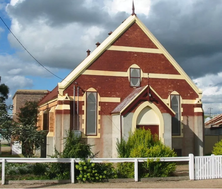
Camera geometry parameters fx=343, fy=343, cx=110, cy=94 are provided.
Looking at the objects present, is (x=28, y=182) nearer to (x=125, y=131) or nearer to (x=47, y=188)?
(x=47, y=188)

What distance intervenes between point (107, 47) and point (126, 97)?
3774 millimetres

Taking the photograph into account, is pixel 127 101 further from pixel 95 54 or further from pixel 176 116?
pixel 176 116

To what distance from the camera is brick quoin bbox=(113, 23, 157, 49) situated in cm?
2469

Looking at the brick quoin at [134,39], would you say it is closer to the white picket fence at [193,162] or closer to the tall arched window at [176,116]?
the tall arched window at [176,116]

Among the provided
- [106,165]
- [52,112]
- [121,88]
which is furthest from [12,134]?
[121,88]

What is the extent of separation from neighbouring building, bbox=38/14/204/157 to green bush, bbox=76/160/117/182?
634 centimetres

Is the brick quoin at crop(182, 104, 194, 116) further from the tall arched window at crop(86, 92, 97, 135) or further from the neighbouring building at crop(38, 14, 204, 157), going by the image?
the tall arched window at crop(86, 92, 97, 135)

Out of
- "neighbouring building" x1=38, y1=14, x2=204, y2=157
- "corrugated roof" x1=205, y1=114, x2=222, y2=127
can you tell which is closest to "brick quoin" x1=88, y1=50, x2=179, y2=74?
"neighbouring building" x1=38, y1=14, x2=204, y2=157

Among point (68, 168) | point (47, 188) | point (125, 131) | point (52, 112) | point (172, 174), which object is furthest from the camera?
point (52, 112)

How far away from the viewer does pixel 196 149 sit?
2559cm

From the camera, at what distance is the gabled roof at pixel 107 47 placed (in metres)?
23.0

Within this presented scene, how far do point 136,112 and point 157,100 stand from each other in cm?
163

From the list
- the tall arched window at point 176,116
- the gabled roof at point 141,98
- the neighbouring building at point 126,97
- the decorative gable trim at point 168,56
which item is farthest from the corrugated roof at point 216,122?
the gabled roof at point 141,98

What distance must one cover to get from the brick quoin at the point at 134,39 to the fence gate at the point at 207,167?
438 inches
